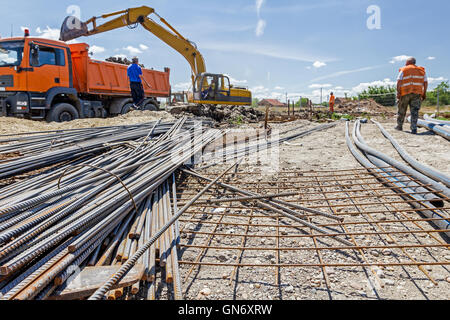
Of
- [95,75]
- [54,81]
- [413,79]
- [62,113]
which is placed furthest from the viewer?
[95,75]

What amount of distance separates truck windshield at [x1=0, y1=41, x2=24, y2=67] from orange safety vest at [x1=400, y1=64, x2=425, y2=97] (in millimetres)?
10349

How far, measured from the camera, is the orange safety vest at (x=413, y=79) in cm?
689

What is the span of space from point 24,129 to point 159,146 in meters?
3.97

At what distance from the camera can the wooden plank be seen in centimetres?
175

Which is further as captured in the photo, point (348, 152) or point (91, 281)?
point (348, 152)

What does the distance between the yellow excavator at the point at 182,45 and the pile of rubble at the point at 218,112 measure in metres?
0.54

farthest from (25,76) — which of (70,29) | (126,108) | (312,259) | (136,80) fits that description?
(312,259)

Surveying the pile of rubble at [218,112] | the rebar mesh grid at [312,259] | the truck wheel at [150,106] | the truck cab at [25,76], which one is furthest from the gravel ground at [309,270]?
the pile of rubble at [218,112]

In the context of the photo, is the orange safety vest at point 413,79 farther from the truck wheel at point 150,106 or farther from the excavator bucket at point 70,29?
the excavator bucket at point 70,29

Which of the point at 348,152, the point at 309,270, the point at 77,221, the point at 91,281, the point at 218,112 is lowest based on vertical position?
the point at 309,270

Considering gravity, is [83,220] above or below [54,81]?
below

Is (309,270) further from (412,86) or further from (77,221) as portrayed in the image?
(412,86)

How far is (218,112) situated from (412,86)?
945 cm

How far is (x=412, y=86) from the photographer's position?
22.8 feet
